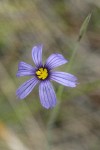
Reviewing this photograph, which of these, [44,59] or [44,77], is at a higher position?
[44,59]

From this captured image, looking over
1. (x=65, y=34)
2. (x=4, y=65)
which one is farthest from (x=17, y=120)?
(x=65, y=34)

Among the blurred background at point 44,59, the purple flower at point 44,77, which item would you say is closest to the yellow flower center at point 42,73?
the purple flower at point 44,77

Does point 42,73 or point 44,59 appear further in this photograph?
point 44,59

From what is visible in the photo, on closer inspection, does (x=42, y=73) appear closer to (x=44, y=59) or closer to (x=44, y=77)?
(x=44, y=77)

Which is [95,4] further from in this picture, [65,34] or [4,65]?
[4,65]

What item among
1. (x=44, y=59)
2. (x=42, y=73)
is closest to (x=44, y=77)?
(x=42, y=73)

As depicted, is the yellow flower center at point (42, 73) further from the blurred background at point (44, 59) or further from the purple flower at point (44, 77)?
the blurred background at point (44, 59)
